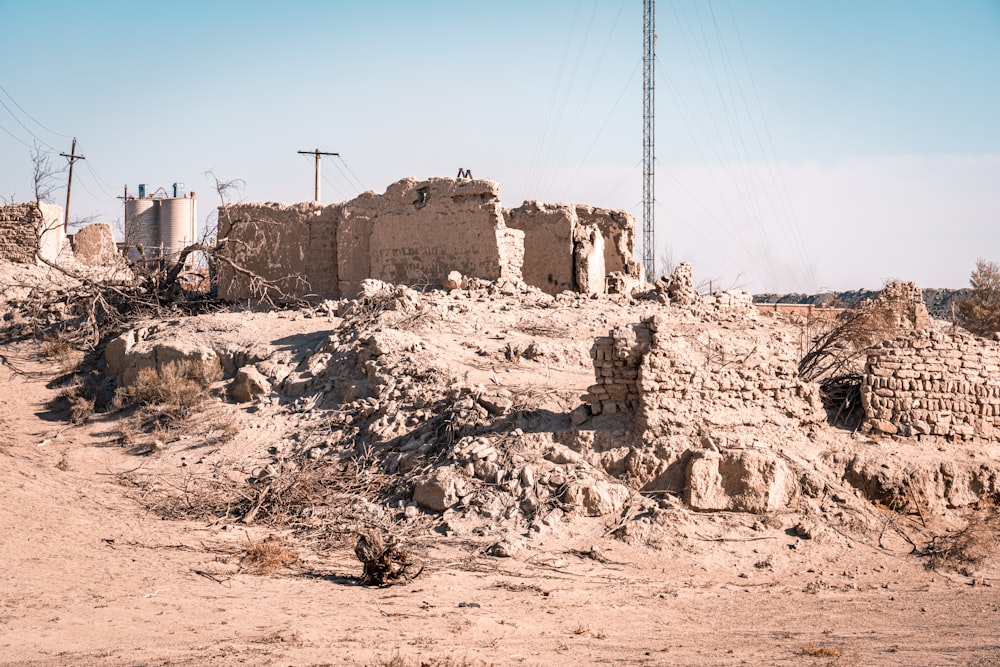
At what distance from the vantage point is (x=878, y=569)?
8.45 metres

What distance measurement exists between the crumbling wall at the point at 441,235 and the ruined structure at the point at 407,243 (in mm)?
16

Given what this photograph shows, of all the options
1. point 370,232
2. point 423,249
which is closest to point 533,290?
point 423,249

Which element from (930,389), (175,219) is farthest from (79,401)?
(175,219)

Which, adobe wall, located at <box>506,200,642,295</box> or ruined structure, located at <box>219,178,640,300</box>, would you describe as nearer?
ruined structure, located at <box>219,178,640,300</box>

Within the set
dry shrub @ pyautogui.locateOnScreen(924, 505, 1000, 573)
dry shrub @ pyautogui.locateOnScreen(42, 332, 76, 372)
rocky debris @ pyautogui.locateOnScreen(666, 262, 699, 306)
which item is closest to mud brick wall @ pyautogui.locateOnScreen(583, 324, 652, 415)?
dry shrub @ pyautogui.locateOnScreen(924, 505, 1000, 573)

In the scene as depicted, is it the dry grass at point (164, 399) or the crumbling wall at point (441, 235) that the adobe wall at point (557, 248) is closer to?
the crumbling wall at point (441, 235)

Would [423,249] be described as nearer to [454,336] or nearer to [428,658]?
[454,336]

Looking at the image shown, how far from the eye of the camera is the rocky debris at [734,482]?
907 cm

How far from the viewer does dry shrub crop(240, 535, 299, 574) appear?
823 cm

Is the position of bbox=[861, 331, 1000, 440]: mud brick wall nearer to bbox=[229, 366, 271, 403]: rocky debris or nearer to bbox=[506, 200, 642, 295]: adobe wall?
bbox=[506, 200, 642, 295]: adobe wall

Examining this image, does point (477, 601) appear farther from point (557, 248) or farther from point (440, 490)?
point (557, 248)

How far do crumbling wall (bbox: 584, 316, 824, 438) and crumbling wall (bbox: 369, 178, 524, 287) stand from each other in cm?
574

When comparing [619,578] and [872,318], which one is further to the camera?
[872,318]

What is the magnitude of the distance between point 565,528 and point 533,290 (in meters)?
7.29
